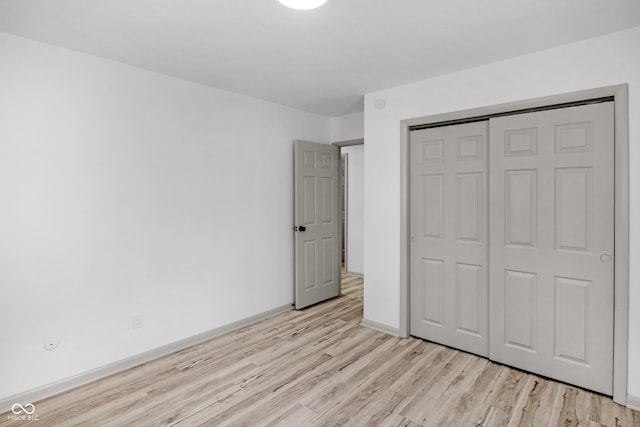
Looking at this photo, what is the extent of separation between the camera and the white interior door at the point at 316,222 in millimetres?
4145

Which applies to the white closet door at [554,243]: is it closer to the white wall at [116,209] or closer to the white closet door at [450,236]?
the white closet door at [450,236]

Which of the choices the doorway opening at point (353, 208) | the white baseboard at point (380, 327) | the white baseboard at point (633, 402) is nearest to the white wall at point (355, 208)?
the doorway opening at point (353, 208)

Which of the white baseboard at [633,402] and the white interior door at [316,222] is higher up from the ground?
the white interior door at [316,222]

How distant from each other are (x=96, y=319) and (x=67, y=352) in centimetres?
27

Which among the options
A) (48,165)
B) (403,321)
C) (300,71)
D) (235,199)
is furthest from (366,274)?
(48,165)

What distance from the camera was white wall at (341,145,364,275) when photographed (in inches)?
242

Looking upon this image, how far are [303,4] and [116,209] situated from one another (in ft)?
6.89

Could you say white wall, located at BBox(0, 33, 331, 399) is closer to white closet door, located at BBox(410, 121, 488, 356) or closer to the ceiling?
the ceiling

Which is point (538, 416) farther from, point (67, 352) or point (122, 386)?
point (67, 352)

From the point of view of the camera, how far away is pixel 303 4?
71.8 inches

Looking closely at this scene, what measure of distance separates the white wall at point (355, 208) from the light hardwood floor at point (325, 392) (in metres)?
2.93

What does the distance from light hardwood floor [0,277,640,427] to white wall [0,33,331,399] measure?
1.30 feet

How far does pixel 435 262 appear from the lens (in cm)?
324
